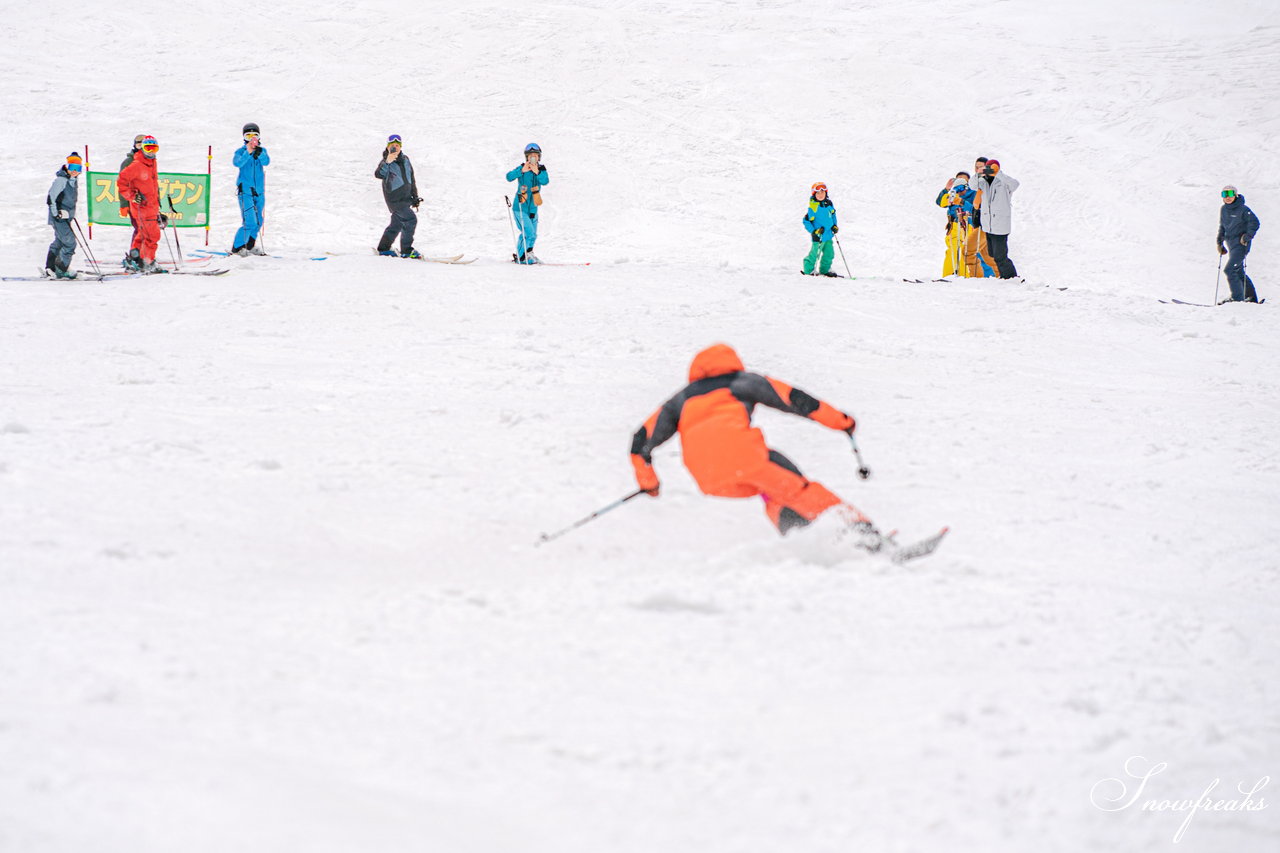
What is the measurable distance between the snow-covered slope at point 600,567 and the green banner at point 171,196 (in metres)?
0.66

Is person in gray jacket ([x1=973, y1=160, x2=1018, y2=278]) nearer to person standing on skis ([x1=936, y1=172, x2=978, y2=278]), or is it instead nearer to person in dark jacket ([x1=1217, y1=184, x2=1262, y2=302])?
person standing on skis ([x1=936, y1=172, x2=978, y2=278])

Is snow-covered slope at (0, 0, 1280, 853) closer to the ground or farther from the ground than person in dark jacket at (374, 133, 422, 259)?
closer to the ground

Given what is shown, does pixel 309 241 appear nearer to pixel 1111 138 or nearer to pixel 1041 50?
pixel 1111 138

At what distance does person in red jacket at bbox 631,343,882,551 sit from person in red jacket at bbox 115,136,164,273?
8710 mm

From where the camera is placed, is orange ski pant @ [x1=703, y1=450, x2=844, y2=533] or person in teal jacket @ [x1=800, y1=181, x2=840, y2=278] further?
person in teal jacket @ [x1=800, y1=181, x2=840, y2=278]

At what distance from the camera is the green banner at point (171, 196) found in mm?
14883

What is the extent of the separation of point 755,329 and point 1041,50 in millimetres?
19037

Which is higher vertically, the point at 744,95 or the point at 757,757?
the point at 744,95

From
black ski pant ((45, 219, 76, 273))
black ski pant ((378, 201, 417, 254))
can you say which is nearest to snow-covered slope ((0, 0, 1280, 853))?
black ski pant ((378, 201, 417, 254))

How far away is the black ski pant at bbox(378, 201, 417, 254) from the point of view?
43.0ft

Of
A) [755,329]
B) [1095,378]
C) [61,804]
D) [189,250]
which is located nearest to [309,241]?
[189,250]

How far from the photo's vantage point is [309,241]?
55.3 ft

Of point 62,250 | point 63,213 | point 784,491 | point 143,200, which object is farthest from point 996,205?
point 62,250

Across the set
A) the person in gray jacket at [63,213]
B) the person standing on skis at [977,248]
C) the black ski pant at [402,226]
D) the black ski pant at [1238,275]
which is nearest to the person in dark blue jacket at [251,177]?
the black ski pant at [402,226]
